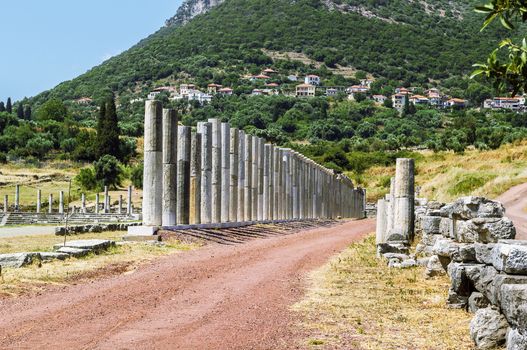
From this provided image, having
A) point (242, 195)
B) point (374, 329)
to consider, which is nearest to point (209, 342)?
point (374, 329)

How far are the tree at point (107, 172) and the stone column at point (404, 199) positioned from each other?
70565mm

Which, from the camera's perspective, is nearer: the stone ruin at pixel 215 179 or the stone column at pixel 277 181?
the stone ruin at pixel 215 179

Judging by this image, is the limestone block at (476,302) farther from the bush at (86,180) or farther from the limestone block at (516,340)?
the bush at (86,180)

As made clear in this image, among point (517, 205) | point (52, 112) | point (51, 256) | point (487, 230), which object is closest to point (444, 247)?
point (487, 230)

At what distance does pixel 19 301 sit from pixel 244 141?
26217mm

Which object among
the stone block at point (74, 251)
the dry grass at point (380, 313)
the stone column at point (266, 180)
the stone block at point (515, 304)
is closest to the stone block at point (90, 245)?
the stone block at point (74, 251)

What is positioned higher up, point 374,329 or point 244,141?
point 244,141

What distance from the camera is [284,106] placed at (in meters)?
193

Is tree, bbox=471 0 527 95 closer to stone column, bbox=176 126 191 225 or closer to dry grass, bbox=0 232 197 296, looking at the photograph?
dry grass, bbox=0 232 197 296

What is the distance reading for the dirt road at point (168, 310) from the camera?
33.2ft

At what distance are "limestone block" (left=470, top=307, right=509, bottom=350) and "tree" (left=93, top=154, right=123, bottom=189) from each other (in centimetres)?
8437

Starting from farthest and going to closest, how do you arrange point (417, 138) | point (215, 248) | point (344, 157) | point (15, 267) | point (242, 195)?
point (417, 138)
point (344, 157)
point (242, 195)
point (215, 248)
point (15, 267)

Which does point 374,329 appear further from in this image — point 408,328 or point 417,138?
point 417,138

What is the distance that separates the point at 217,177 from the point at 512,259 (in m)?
25.4
